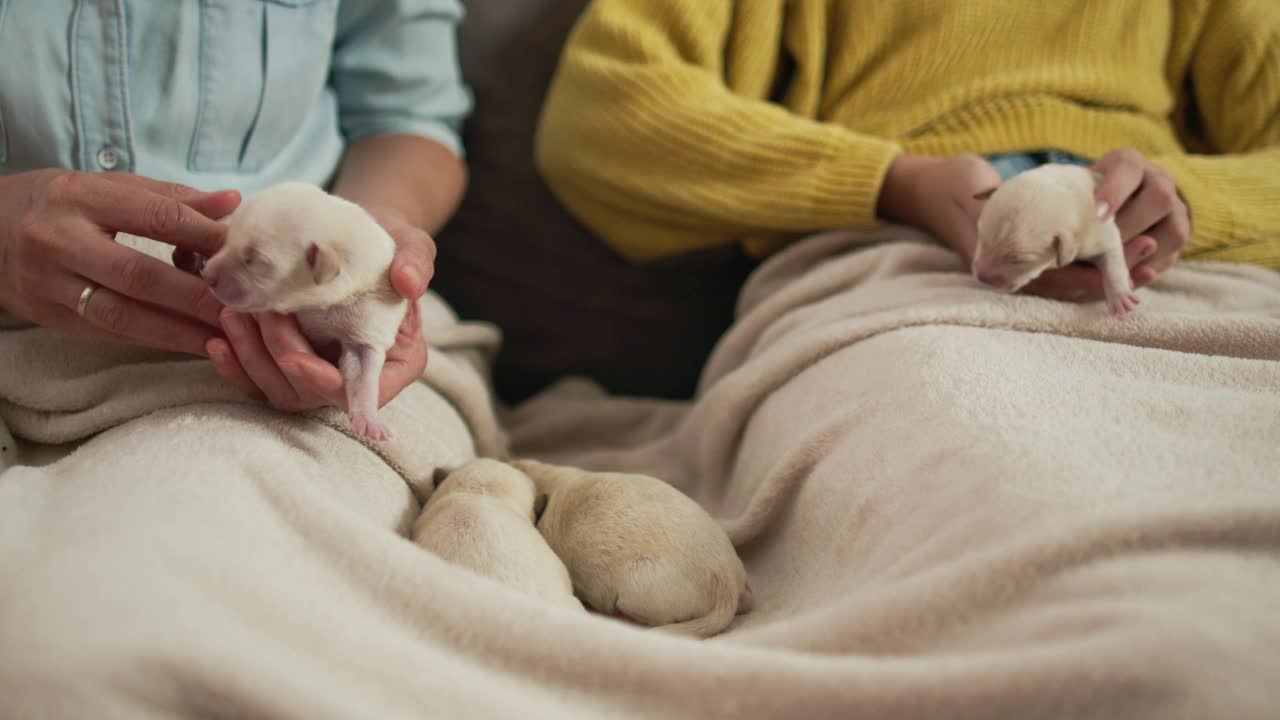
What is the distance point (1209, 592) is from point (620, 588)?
44 centimetres

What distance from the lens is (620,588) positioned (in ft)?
A: 2.59

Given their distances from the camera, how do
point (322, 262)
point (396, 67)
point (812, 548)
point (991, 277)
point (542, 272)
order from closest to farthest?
1. point (322, 262)
2. point (812, 548)
3. point (991, 277)
4. point (396, 67)
5. point (542, 272)

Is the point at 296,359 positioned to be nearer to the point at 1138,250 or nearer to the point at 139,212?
the point at 139,212

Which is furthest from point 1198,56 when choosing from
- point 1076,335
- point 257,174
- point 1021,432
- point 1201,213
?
point 257,174

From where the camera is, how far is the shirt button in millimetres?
923

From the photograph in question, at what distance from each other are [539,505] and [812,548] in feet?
0.95

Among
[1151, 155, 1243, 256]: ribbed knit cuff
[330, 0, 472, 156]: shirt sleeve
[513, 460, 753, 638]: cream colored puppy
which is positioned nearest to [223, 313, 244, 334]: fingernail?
[513, 460, 753, 638]: cream colored puppy

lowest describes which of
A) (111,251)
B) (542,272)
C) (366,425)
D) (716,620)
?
(542,272)

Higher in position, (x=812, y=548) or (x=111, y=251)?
(x=111, y=251)

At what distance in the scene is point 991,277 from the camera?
3.09ft

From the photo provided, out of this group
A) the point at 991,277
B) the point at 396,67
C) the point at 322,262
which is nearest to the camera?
the point at 322,262

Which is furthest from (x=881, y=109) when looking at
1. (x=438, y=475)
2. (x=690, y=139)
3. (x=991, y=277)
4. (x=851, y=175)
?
(x=438, y=475)

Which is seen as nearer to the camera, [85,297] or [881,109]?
[85,297]

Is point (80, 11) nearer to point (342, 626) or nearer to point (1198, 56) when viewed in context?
point (342, 626)
